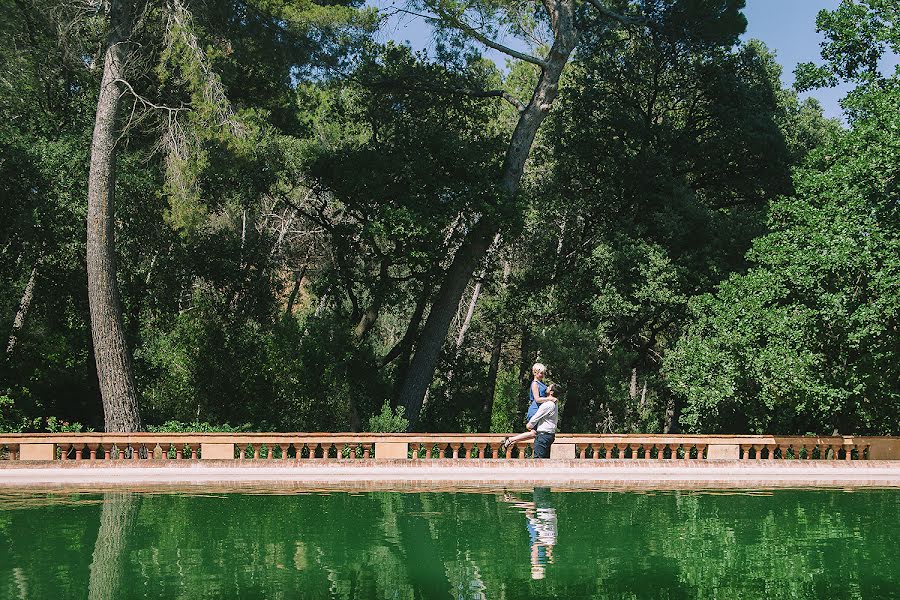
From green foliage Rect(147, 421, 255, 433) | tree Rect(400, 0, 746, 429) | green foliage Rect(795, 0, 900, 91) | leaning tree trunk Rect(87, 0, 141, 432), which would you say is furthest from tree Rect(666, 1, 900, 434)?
leaning tree trunk Rect(87, 0, 141, 432)

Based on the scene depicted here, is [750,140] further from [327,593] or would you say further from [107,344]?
[327,593]

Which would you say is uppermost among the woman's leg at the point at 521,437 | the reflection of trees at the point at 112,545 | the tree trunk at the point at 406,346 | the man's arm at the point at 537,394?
the tree trunk at the point at 406,346

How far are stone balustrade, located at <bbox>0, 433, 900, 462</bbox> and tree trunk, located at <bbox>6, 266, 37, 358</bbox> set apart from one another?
245 inches

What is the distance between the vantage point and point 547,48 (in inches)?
1048

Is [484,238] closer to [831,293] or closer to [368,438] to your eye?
[368,438]

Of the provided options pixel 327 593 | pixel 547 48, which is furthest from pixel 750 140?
pixel 327 593

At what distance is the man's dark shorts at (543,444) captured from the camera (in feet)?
51.2

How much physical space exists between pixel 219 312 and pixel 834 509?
16690mm

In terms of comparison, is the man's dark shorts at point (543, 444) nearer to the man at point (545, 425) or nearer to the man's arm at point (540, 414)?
the man at point (545, 425)

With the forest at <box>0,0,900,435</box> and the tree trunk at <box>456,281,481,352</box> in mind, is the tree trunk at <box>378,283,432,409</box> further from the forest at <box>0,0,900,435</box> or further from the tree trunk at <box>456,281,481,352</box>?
the tree trunk at <box>456,281,481,352</box>

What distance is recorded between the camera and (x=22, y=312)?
24641mm

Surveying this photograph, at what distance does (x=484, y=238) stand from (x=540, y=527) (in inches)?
477

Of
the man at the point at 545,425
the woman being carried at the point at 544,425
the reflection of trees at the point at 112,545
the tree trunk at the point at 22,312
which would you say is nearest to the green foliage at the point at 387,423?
the woman being carried at the point at 544,425

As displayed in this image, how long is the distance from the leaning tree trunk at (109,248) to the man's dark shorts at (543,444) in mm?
8545
